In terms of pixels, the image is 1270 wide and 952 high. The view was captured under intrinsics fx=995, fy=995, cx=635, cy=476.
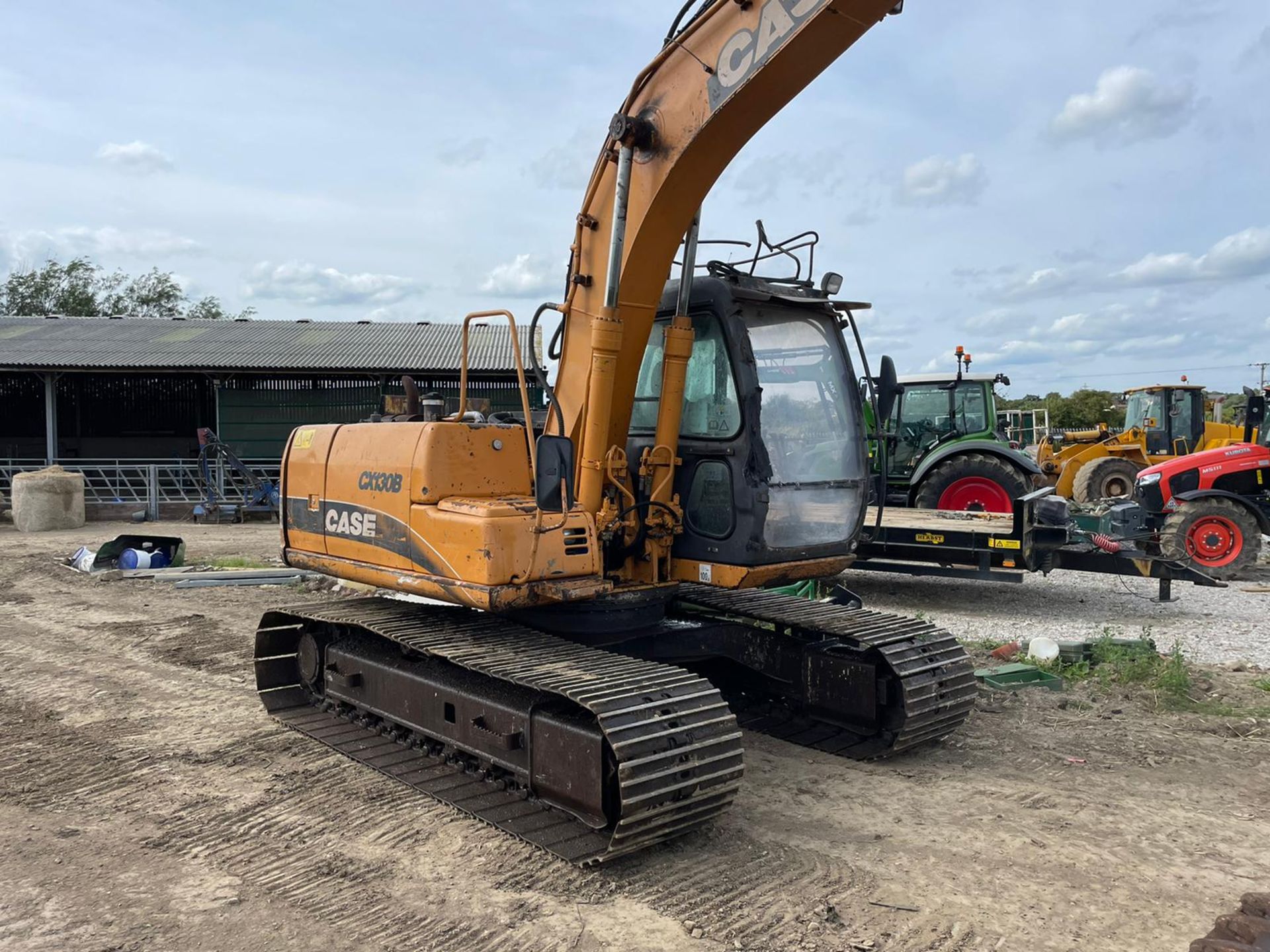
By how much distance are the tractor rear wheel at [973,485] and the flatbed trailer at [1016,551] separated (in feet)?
6.59

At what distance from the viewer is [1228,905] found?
12.0ft

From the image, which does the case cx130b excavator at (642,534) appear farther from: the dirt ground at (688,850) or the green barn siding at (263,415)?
the green barn siding at (263,415)

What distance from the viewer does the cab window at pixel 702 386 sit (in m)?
4.90

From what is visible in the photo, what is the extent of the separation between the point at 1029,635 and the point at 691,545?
4.85 m

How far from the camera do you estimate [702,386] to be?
5.01 m

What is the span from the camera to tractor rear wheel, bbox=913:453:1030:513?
11844 millimetres

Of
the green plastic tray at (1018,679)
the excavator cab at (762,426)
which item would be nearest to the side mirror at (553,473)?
the excavator cab at (762,426)

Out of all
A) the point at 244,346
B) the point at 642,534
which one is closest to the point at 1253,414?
the point at 642,534

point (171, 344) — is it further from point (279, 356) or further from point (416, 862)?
point (416, 862)

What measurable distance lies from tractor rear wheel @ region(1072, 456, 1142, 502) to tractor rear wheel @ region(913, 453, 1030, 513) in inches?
246

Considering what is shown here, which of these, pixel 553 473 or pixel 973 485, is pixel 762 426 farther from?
pixel 973 485

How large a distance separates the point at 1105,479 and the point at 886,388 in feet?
46.0

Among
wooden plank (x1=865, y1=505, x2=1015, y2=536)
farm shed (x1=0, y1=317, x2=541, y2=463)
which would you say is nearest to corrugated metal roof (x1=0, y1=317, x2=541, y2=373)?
farm shed (x1=0, y1=317, x2=541, y2=463)

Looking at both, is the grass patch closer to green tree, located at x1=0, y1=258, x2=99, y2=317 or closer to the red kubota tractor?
the red kubota tractor
